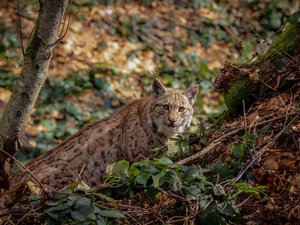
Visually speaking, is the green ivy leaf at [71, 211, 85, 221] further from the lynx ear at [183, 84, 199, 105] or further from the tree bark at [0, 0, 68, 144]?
the lynx ear at [183, 84, 199, 105]

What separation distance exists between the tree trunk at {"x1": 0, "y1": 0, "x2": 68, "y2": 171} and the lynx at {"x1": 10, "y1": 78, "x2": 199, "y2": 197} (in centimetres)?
63

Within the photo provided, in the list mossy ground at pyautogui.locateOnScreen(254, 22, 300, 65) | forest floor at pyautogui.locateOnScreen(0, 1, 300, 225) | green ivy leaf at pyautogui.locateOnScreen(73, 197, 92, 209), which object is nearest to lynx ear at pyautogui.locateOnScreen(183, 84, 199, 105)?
forest floor at pyautogui.locateOnScreen(0, 1, 300, 225)

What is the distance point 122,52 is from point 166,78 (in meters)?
1.61

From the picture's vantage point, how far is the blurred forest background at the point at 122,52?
7133 mm

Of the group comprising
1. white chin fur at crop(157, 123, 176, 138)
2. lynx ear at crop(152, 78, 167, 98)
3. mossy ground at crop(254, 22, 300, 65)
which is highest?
mossy ground at crop(254, 22, 300, 65)

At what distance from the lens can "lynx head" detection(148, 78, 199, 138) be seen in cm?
436

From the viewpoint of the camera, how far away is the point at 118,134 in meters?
4.39

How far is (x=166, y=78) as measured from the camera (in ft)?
27.3

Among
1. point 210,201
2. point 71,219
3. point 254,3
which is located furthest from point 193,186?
point 254,3

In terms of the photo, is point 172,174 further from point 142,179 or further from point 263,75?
point 263,75

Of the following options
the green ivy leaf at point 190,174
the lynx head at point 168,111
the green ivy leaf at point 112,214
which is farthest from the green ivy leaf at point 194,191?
the lynx head at point 168,111

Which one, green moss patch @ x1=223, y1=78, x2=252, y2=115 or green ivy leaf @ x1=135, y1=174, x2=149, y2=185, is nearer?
green ivy leaf @ x1=135, y1=174, x2=149, y2=185

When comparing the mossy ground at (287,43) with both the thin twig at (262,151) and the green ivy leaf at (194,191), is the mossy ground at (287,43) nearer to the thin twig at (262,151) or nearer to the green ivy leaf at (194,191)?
the thin twig at (262,151)

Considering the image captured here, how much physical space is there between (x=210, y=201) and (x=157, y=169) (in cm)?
50
